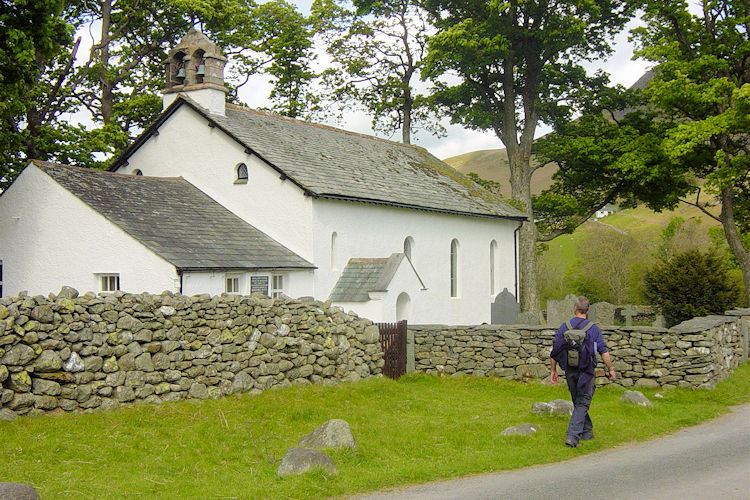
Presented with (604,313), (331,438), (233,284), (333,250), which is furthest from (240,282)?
(604,313)

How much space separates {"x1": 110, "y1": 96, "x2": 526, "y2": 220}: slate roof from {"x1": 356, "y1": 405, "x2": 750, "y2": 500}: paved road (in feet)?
46.2

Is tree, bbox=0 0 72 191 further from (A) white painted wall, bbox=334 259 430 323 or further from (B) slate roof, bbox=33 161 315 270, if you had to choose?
(A) white painted wall, bbox=334 259 430 323

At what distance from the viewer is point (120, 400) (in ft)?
43.3

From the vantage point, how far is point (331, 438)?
36.5ft

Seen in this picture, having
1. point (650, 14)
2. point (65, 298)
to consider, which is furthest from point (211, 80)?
point (650, 14)

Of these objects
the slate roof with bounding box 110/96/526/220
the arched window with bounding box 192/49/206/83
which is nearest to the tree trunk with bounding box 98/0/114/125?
the arched window with bounding box 192/49/206/83

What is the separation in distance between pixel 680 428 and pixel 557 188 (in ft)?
93.6

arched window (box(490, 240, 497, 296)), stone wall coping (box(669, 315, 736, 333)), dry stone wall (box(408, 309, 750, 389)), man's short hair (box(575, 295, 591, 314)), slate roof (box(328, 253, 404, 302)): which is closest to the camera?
man's short hair (box(575, 295, 591, 314))

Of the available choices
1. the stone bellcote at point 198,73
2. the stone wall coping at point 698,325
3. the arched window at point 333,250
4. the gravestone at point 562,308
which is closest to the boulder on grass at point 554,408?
the stone wall coping at point 698,325

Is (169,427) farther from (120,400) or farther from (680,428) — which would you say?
(680,428)

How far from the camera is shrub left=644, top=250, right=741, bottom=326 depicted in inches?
1127

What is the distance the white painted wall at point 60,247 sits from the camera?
63.1 ft

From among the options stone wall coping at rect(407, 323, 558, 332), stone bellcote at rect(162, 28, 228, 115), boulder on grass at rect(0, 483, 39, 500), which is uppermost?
stone bellcote at rect(162, 28, 228, 115)

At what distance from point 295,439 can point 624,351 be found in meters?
8.32
